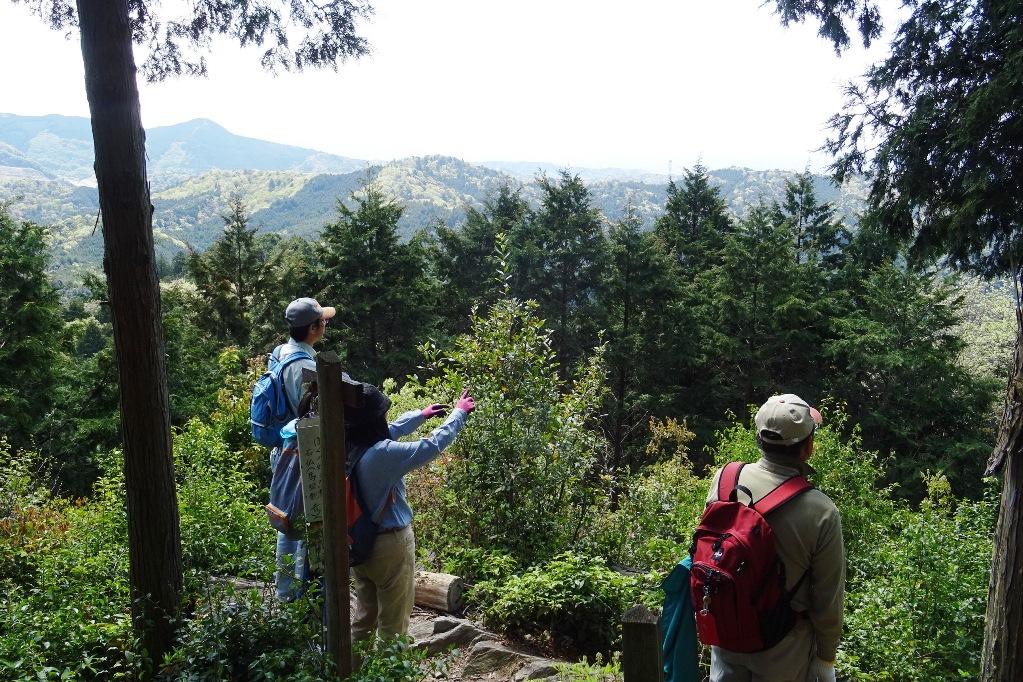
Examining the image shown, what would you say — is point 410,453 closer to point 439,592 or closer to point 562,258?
point 439,592

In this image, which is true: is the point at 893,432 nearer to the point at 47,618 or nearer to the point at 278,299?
the point at 278,299

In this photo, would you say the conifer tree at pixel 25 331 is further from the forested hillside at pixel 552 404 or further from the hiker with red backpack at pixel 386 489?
the hiker with red backpack at pixel 386 489

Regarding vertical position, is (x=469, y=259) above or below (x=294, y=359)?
below

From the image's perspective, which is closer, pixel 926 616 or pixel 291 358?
pixel 291 358

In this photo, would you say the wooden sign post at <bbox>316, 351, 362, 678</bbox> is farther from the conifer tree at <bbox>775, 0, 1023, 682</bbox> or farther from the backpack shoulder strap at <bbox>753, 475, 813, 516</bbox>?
the conifer tree at <bbox>775, 0, 1023, 682</bbox>

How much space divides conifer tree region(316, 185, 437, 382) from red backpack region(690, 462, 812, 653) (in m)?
21.8

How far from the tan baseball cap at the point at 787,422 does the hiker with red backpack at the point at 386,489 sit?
Result: 1422mm

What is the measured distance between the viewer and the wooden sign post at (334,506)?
2.82 m

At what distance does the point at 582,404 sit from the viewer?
6473mm

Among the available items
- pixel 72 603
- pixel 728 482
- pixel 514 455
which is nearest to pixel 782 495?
pixel 728 482

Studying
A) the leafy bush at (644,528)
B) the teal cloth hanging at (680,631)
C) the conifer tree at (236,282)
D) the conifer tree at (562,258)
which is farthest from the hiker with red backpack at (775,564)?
the conifer tree at (562,258)

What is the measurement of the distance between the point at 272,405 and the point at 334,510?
4.05 feet

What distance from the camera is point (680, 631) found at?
111 inches

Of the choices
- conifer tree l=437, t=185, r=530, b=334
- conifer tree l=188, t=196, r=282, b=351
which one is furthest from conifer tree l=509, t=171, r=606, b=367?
conifer tree l=188, t=196, r=282, b=351
